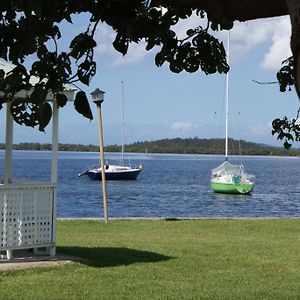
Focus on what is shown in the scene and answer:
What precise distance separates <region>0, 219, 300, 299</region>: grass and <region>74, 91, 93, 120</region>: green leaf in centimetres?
515

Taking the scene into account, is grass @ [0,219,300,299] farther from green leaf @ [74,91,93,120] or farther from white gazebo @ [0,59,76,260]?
green leaf @ [74,91,93,120]

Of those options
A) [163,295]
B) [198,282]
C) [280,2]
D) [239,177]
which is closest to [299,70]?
[280,2]

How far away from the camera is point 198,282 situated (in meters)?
8.55

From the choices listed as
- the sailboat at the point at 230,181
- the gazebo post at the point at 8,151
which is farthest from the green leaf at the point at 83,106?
the sailboat at the point at 230,181

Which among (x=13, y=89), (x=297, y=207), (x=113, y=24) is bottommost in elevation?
(x=297, y=207)

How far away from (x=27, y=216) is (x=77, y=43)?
663cm

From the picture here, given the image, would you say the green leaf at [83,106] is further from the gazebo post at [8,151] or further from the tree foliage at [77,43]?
the gazebo post at [8,151]

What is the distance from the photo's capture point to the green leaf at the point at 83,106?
266 cm

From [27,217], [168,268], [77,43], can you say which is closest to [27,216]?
[27,217]

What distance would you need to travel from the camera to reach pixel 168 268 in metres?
9.55

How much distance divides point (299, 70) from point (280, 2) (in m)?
0.47

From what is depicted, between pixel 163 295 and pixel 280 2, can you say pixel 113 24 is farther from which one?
pixel 163 295

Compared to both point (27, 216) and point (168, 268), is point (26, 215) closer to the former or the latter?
point (27, 216)

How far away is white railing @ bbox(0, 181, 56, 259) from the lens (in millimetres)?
9336
